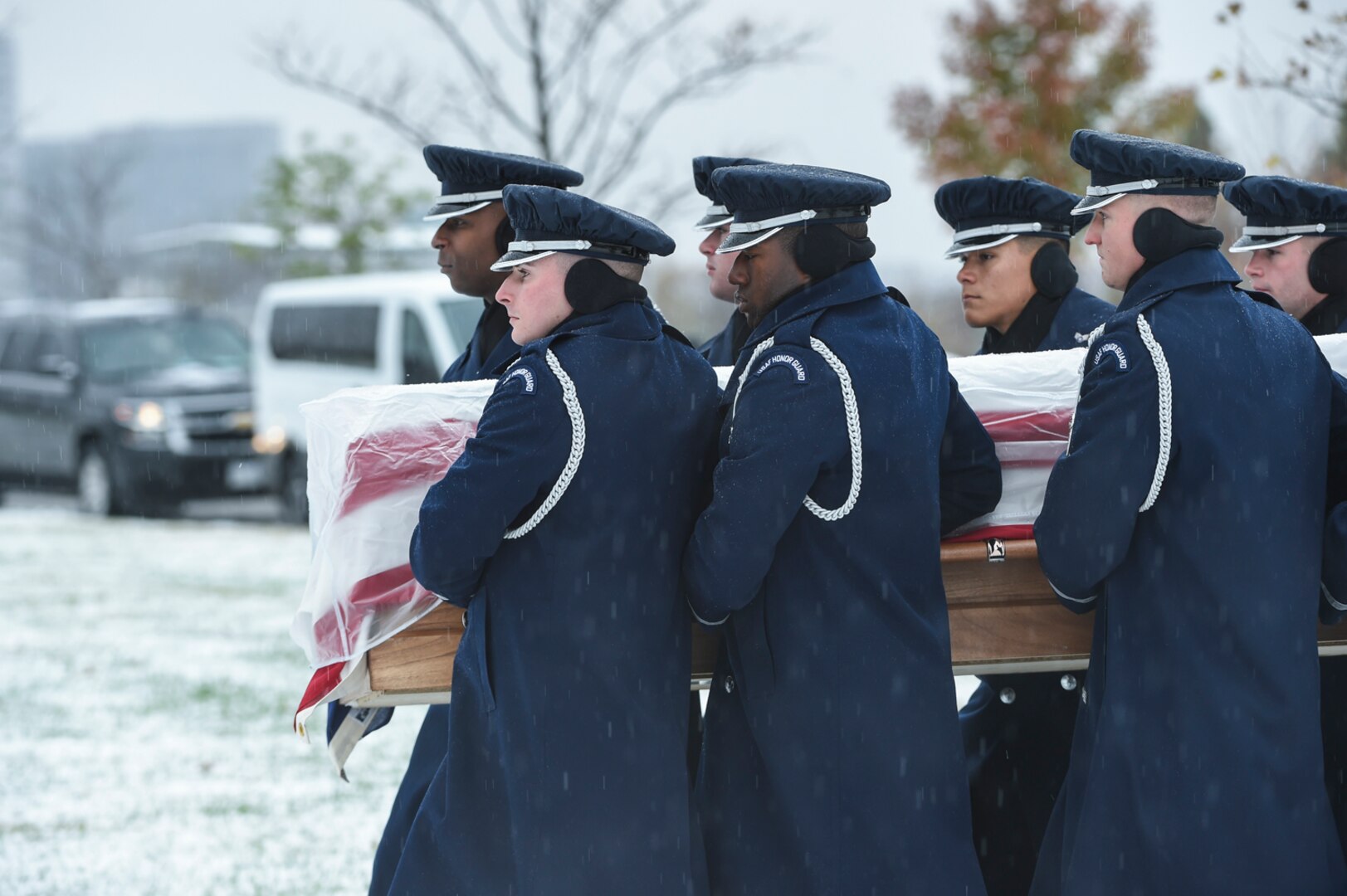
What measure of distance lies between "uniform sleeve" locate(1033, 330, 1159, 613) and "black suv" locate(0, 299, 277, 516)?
12.2 metres

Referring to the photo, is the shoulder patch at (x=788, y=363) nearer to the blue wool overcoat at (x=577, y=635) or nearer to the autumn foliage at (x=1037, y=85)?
the blue wool overcoat at (x=577, y=635)

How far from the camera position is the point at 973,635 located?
336cm

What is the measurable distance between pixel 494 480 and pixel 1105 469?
113 centimetres

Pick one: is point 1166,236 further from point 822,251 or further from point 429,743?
point 429,743

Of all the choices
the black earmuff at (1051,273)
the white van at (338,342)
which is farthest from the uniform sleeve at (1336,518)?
the white van at (338,342)

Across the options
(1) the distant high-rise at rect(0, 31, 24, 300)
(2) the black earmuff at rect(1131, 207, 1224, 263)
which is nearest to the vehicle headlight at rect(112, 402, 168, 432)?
(1) the distant high-rise at rect(0, 31, 24, 300)

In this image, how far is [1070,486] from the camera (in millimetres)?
2916

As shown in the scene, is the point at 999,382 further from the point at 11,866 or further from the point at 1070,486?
the point at 11,866

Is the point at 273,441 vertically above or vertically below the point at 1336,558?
below

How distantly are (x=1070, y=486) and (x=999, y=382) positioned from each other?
61 centimetres

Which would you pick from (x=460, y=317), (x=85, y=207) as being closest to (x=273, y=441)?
(x=460, y=317)

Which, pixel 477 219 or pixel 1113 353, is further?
pixel 477 219

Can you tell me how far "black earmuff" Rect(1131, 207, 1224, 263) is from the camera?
3.05 m

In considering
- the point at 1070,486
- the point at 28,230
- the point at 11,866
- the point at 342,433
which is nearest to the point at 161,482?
the point at 11,866
